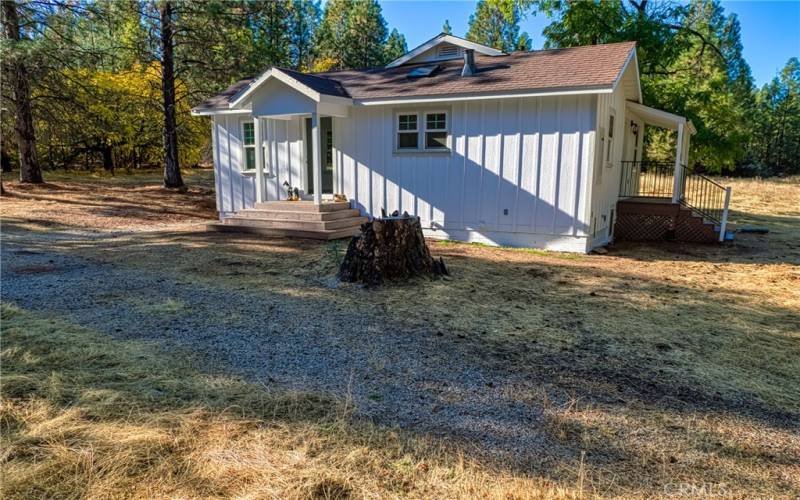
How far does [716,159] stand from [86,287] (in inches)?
855

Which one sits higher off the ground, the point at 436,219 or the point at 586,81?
the point at 586,81

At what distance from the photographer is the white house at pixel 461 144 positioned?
9633mm

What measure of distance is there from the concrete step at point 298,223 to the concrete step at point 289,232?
8 cm

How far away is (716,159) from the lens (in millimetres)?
19719

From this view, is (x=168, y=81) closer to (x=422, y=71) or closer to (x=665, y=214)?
(x=422, y=71)

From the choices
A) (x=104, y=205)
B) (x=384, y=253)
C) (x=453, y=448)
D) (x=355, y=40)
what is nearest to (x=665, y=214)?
(x=384, y=253)

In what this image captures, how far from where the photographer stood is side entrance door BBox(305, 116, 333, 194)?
12383 mm

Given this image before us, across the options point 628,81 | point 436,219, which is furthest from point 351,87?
point 628,81

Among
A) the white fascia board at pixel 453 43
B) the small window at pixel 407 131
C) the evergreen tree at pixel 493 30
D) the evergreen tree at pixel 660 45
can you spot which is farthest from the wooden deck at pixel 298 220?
the evergreen tree at pixel 493 30

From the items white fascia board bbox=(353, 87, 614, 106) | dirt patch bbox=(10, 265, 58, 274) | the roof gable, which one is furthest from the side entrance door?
dirt patch bbox=(10, 265, 58, 274)

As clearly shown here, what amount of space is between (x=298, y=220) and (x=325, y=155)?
2.45 m

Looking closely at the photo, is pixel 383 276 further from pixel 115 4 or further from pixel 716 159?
pixel 716 159

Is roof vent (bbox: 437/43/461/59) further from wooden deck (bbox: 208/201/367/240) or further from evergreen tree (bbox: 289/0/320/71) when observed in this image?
evergreen tree (bbox: 289/0/320/71)

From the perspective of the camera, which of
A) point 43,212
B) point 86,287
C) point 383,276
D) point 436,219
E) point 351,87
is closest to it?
point 86,287
